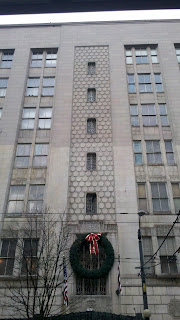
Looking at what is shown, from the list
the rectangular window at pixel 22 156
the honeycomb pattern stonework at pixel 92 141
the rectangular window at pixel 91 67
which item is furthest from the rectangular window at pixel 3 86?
the rectangular window at pixel 91 67

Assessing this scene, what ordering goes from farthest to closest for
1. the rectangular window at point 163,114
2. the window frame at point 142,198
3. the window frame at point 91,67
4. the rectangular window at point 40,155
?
the window frame at point 91,67 < the rectangular window at point 163,114 < the rectangular window at point 40,155 < the window frame at point 142,198

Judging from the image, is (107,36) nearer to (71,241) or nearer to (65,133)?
(65,133)

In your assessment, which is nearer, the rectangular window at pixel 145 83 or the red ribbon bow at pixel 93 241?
the red ribbon bow at pixel 93 241

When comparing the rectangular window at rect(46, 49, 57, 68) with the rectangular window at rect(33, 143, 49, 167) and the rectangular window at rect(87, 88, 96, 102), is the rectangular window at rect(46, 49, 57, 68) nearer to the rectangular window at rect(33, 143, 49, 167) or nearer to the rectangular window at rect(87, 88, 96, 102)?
the rectangular window at rect(87, 88, 96, 102)

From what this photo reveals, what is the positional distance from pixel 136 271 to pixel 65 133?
15096 millimetres

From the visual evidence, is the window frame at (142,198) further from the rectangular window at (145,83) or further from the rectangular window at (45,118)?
the rectangular window at (145,83)

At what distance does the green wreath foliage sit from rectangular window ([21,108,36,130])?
1377 centimetres

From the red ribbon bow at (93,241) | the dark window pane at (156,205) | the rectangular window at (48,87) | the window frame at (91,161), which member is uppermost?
the rectangular window at (48,87)

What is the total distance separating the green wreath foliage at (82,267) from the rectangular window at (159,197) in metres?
5.64

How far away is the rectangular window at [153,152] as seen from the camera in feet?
91.1

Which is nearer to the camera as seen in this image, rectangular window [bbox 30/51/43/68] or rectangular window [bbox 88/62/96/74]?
rectangular window [bbox 88/62/96/74]

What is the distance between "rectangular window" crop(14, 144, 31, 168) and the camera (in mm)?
28000

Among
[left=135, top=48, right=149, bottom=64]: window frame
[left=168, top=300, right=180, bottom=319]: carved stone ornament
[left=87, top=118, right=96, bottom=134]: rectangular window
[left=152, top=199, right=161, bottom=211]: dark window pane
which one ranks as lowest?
[left=168, top=300, right=180, bottom=319]: carved stone ornament

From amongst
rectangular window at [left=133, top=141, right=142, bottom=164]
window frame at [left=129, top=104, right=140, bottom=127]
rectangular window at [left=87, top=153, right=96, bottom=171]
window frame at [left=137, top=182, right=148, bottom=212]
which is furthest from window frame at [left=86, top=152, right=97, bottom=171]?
window frame at [left=129, top=104, right=140, bottom=127]
